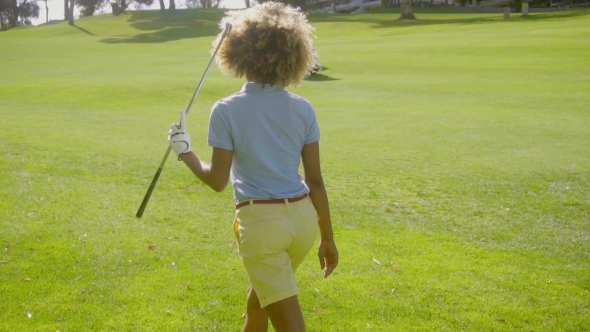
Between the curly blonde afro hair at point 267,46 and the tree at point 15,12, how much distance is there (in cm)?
10312

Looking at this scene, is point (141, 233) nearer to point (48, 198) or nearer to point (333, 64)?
point (48, 198)

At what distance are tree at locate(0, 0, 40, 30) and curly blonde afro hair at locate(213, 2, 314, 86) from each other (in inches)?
4060

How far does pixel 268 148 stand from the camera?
11.9ft

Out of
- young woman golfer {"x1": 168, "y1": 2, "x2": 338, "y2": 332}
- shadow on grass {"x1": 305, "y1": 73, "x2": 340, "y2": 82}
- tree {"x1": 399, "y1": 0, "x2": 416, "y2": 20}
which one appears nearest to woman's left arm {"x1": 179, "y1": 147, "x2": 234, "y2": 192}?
young woman golfer {"x1": 168, "y1": 2, "x2": 338, "y2": 332}

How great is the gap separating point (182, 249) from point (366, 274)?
77.9 inches

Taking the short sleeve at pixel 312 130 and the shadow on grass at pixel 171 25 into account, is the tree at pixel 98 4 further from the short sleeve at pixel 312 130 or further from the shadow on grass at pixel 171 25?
the short sleeve at pixel 312 130

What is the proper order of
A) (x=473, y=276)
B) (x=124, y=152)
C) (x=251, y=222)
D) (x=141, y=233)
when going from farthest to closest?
(x=124, y=152) < (x=141, y=233) < (x=473, y=276) < (x=251, y=222)

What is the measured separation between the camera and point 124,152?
13.1 m

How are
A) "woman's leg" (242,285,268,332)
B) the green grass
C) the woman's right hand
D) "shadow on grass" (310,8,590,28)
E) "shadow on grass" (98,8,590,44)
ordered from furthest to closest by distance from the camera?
"shadow on grass" (310,8,590,28) < "shadow on grass" (98,8,590,44) < the green grass < "woman's leg" (242,285,268,332) < the woman's right hand

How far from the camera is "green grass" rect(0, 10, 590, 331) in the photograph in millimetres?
5844

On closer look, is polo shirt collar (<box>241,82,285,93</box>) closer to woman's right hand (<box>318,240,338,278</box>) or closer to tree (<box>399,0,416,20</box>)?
woman's right hand (<box>318,240,338,278</box>)

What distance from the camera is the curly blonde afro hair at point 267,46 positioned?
3.70 meters

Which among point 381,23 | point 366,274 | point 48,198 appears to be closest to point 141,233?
point 48,198

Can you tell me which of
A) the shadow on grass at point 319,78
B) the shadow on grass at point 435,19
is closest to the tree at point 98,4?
the shadow on grass at point 435,19
